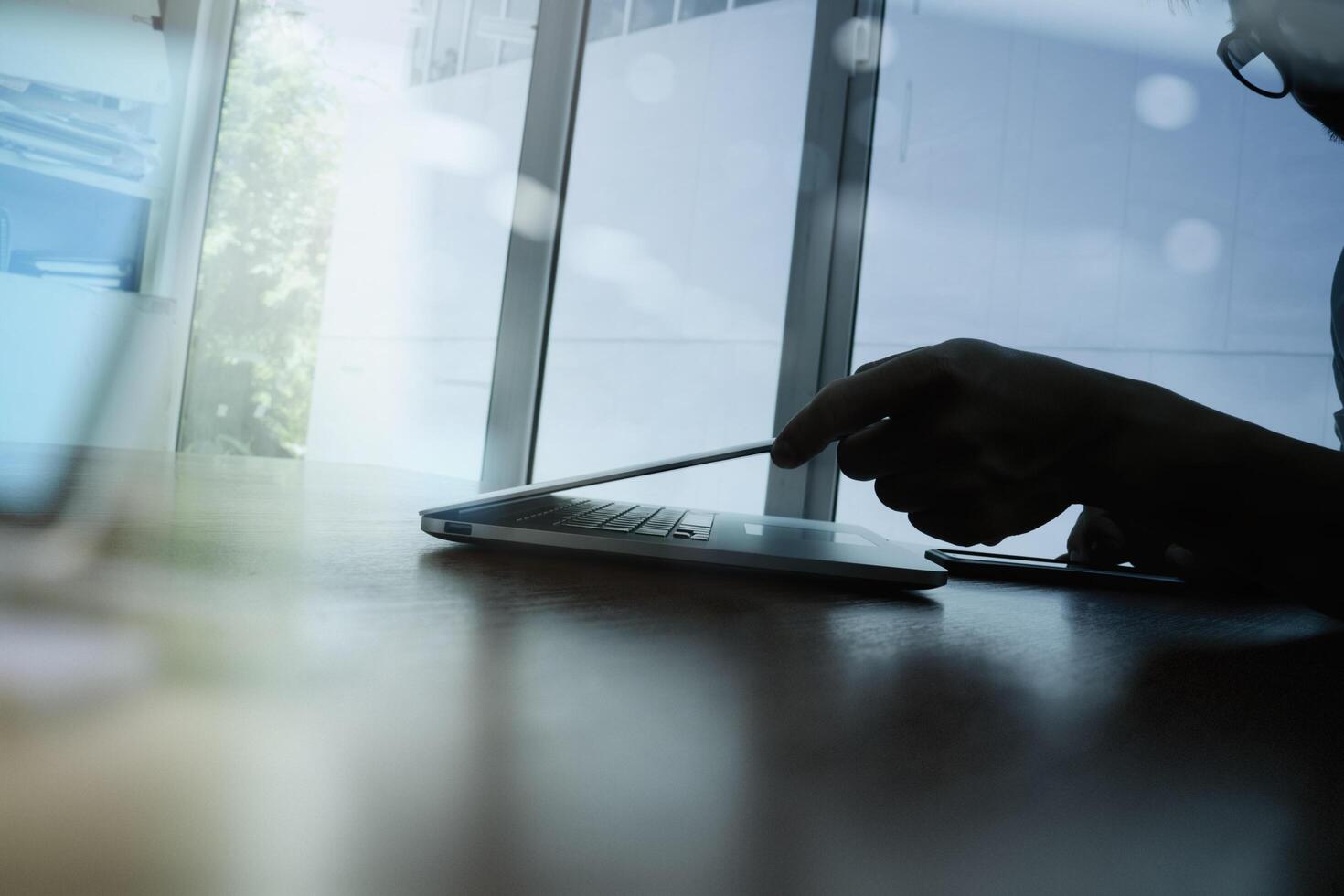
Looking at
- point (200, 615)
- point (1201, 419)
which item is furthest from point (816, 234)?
point (200, 615)

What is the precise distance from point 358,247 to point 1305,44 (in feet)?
7.93

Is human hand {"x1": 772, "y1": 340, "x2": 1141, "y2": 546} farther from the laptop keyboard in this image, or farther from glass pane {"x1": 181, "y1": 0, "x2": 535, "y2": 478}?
glass pane {"x1": 181, "y1": 0, "x2": 535, "y2": 478}

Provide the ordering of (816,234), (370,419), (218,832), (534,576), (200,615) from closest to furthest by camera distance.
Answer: (218,832)
(200,615)
(534,576)
(816,234)
(370,419)

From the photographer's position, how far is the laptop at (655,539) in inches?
20.3

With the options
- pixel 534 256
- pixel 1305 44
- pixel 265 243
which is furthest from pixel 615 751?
pixel 265 243

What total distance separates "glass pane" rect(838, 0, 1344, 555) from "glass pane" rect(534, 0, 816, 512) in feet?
0.85

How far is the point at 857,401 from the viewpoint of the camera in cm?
55

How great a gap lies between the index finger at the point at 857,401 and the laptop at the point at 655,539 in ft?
0.09

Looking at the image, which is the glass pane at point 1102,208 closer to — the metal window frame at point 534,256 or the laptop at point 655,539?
the metal window frame at point 534,256

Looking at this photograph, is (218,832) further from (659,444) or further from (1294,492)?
(659,444)

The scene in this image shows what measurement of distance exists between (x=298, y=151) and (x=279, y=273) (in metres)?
0.41

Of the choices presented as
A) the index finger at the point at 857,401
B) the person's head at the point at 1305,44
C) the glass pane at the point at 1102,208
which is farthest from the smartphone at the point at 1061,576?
the glass pane at the point at 1102,208

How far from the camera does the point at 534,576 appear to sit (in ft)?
1.47

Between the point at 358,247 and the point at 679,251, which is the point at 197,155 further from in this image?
the point at 679,251
